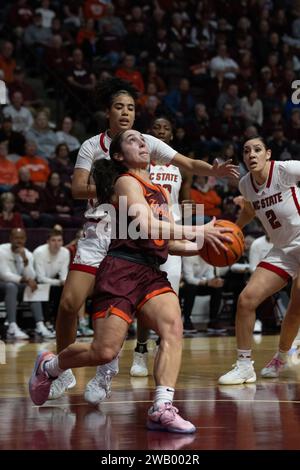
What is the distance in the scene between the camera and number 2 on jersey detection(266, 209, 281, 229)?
7382 millimetres

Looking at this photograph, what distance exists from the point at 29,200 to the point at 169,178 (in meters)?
5.06

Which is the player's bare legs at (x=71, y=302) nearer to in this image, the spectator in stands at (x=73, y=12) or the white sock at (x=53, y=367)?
the white sock at (x=53, y=367)

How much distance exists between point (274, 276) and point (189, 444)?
284 centimetres

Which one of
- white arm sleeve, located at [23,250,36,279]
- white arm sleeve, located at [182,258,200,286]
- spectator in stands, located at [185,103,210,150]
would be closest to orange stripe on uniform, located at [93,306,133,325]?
white arm sleeve, located at [23,250,36,279]

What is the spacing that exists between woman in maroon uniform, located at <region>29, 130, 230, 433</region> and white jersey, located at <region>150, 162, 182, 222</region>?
2.55m

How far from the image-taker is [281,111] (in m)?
17.4

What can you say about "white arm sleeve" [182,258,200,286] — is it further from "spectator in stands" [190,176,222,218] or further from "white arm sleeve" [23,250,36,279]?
"white arm sleeve" [23,250,36,279]

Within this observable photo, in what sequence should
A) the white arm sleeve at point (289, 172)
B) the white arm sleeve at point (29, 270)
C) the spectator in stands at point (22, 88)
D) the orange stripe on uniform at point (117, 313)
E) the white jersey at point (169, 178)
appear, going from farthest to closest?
1. the spectator in stands at point (22, 88)
2. the white arm sleeve at point (29, 270)
3. the white jersey at point (169, 178)
4. the white arm sleeve at point (289, 172)
5. the orange stripe on uniform at point (117, 313)

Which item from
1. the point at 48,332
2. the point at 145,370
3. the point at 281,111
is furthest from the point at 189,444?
the point at 281,111

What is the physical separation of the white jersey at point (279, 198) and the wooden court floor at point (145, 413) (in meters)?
1.18

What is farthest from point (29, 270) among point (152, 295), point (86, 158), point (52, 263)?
point (152, 295)

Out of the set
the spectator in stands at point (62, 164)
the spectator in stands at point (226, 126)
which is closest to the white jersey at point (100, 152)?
the spectator in stands at point (62, 164)

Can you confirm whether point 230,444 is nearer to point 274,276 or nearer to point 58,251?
point 274,276

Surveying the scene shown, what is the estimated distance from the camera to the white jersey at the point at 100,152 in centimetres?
654
